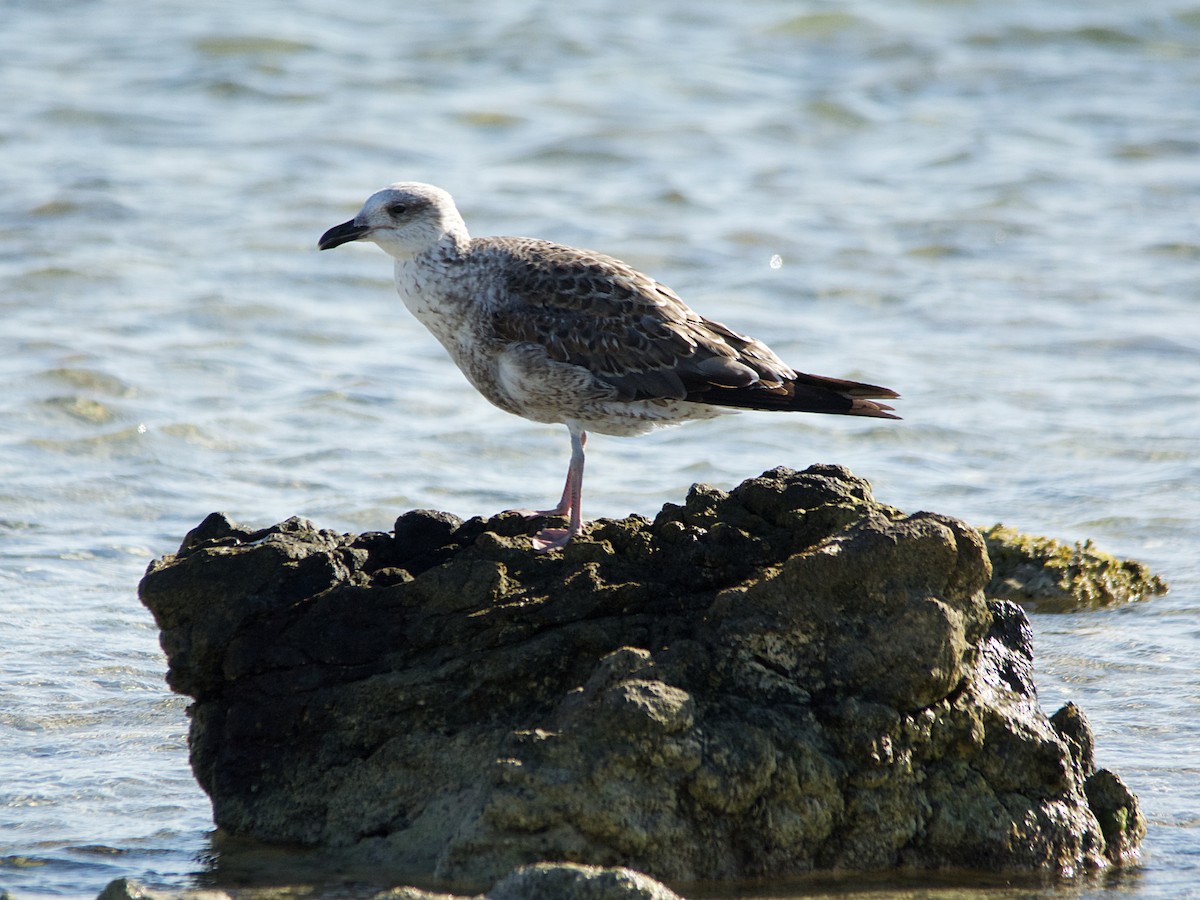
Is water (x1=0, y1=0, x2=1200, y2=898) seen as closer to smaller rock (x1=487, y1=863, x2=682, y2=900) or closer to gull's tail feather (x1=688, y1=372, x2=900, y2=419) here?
smaller rock (x1=487, y1=863, x2=682, y2=900)

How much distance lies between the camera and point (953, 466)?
1029cm

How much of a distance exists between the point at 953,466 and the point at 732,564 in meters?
5.08

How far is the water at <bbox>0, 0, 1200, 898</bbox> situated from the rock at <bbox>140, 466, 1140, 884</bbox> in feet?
1.30

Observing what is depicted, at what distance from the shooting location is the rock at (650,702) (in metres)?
4.82

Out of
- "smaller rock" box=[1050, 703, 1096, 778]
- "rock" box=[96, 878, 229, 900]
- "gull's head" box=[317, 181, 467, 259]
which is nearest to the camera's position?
"rock" box=[96, 878, 229, 900]

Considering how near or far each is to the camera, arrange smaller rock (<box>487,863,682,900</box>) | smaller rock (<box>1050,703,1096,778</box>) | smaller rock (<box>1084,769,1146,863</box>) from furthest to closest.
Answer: smaller rock (<box>1050,703,1096,778</box>) → smaller rock (<box>1084,769,1146,863</box>) → smaller rock (<box>487,863,682,900</box>)

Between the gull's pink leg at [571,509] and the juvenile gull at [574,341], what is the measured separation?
0.04 ft

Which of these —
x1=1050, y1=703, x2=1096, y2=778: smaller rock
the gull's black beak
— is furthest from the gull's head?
x1=1050, y1=703, x2=1096, y2=778: smaller rock

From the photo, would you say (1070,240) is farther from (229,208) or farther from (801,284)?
(229,208)

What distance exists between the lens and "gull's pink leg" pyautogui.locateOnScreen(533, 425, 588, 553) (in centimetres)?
584

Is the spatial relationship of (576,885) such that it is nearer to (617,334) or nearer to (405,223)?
(617,334)

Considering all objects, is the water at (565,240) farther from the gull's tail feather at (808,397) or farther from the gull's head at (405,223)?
the gull's head at (405,223)

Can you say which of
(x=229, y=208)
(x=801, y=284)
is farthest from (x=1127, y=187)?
(x=229, y=208)

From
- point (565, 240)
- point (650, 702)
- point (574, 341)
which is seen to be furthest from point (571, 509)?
point (565, 240)
